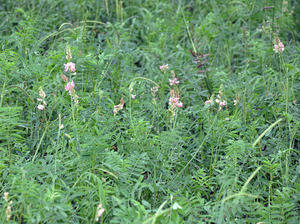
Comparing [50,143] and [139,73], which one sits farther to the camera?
[139,73]

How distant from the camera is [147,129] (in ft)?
7.73

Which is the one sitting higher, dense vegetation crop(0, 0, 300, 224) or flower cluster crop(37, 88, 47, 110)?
flower cluster crop(37, 88, 47, 110)

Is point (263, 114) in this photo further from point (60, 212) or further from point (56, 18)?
point (56, 18)

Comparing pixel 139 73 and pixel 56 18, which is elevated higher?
pixel 56 18

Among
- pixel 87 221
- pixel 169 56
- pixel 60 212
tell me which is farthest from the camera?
pixel 169 56

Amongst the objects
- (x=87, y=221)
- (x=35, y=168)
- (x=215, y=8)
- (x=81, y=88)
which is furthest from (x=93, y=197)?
(x=215, y=8)

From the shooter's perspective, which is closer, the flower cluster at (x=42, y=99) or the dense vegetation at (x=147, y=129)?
the dense vegetation at (x=147, y=129)

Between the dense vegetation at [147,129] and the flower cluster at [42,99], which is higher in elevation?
the flower cluster at [42,99]

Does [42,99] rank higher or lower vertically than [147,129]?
higher

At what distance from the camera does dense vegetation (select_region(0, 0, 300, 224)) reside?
1956 millimetres

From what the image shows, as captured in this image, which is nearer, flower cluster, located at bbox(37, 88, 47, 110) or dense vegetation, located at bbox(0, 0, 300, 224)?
dense vegetation, located at bbox(0, 0, 300, 224)

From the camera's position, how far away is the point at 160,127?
2.80 m

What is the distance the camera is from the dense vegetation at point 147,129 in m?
1.96

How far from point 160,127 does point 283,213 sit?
3.67 ft
